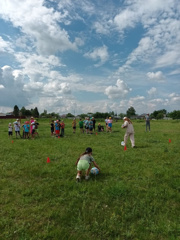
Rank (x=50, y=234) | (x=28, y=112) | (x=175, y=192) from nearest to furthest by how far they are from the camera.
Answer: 1. (x=50, y=234)
2. (x=175, y=192)
3. (x=28, y=112)

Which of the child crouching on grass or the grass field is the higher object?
the child crouching on grass

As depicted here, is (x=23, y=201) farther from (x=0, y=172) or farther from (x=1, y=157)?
(x=1, y=157)

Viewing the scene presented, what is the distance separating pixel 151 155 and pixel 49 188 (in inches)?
237

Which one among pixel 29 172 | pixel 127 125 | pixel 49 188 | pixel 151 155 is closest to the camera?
pixel 49 188

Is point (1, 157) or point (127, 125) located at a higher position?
point (127, 125)

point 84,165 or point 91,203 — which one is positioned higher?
point 84,165

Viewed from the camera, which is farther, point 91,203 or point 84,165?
point 84,165

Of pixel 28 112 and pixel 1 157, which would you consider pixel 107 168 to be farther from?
pixel 28 112

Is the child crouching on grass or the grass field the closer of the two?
the grass field

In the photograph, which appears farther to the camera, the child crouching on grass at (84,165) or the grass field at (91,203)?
the child crouching on grass at (84,165)

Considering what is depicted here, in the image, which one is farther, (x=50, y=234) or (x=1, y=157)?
(x=1, y=157)

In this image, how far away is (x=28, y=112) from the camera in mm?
129625

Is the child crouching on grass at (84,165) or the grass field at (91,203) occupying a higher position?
the child crouching on grass at (84,165)

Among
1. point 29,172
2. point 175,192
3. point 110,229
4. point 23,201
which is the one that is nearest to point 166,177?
point 175,192
